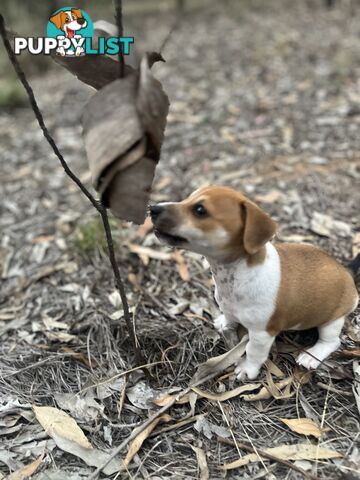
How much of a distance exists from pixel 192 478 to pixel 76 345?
48.2 inches

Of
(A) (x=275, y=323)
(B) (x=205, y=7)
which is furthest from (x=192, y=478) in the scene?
(B) (x=205, y=7)

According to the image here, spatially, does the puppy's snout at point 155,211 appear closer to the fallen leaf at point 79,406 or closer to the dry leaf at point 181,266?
the fallen leaf at point 79,406

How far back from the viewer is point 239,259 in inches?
98.3

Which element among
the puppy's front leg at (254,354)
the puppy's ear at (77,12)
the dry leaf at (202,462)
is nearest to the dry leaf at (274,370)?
the puppy's front leg at (254,354)

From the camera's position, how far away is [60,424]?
259 cm

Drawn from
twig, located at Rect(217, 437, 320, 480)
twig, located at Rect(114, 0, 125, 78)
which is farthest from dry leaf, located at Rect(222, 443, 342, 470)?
twig, located at Rect(114, 0, 125, 78)

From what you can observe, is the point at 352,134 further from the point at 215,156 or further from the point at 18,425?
the point at 18,425

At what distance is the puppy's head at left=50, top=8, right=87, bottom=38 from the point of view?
216cm

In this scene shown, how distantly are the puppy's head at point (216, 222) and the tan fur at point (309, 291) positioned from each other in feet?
1.27

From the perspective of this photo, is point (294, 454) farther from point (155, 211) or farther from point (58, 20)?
point (58, 20)

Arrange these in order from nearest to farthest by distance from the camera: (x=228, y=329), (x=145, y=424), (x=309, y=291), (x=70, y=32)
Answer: (x=70, y=32), (x=145, y=424), (x=309, y=291), (x=228, y=329)

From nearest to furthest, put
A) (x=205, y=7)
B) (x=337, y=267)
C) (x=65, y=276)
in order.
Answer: (x=337, y=267), (x=65, y=276), (x=205, y=7)

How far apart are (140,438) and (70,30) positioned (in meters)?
2.07

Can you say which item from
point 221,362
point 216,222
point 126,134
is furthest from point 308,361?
point 126,134
